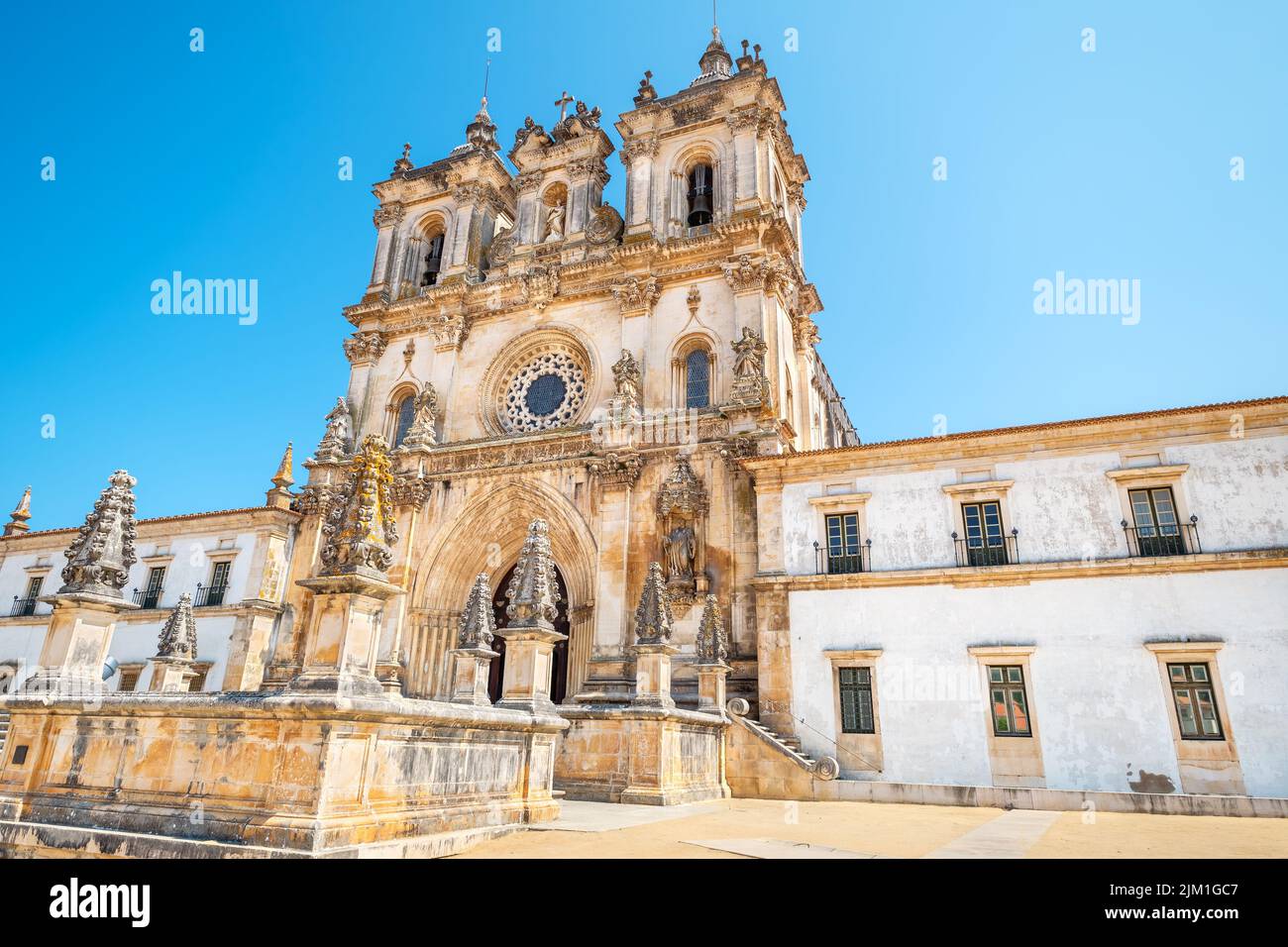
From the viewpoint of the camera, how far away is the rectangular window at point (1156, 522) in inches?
637

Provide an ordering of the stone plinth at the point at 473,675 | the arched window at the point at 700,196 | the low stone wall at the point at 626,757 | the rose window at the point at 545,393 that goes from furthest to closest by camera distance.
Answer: the arched window at the point at 700,196
the rose window at the point at 545,393
the low stone wall at the point at 626,757
the stone plinth at the point at 473,675

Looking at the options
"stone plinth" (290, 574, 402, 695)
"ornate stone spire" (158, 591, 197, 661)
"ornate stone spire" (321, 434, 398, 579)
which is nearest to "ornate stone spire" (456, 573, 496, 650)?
"ornate stone spire" (321, 434, 398, 579)

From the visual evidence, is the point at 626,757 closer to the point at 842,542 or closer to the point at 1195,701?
the point at 842,542

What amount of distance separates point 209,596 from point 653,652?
67.4 ft

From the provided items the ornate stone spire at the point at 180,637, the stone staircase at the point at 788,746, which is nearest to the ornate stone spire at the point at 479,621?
the stone staircase at the point at 788,746

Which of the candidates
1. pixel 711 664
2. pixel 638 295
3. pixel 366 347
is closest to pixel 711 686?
pixel 711 664

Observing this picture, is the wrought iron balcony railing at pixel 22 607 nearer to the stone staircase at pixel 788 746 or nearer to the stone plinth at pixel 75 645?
the stone plinth at pixel 75 645

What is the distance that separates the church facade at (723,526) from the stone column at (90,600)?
8.54 ft

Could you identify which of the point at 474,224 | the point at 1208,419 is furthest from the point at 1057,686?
the point at 474,224

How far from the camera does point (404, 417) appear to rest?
28.0 m

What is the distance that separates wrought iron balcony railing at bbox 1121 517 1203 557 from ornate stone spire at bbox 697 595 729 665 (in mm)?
9124

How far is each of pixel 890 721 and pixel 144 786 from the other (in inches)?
571
